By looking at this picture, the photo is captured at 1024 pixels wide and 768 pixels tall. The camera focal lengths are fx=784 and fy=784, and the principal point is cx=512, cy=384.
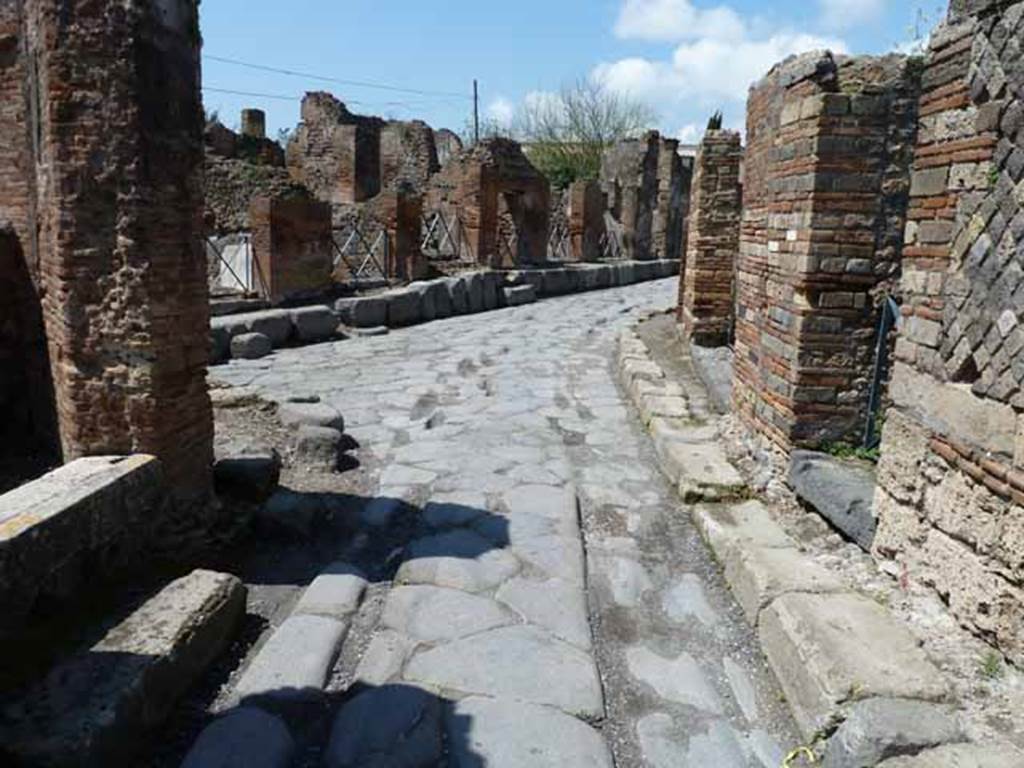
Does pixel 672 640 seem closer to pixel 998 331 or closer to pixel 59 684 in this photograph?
pixel 998 331

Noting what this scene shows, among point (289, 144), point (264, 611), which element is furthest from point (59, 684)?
point (289, 144)

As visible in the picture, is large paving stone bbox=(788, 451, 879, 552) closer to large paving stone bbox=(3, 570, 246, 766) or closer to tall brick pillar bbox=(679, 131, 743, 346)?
large paving stone bbox=(3, 570, 246, 766)

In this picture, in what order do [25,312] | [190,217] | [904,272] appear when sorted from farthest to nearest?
[25,312]
[190,217]
[904,272]

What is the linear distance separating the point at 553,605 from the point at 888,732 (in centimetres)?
152

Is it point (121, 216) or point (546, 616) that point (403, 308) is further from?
point (546, 616)

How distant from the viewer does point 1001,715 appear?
7.46ft

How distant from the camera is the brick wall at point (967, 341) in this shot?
8.21ft

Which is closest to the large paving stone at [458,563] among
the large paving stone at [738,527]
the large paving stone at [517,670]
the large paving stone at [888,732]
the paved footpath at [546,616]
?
the paved footpath at [546,616]

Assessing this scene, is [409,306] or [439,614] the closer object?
[439,614]

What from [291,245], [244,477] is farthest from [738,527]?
[291,245]

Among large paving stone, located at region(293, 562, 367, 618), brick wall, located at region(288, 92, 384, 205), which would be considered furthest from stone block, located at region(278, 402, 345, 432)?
brick wall, located at region(288, 92, 384, 205)

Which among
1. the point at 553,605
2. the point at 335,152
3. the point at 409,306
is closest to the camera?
the point at 553,605

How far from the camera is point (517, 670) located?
292 cm

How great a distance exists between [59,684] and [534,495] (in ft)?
9.30
